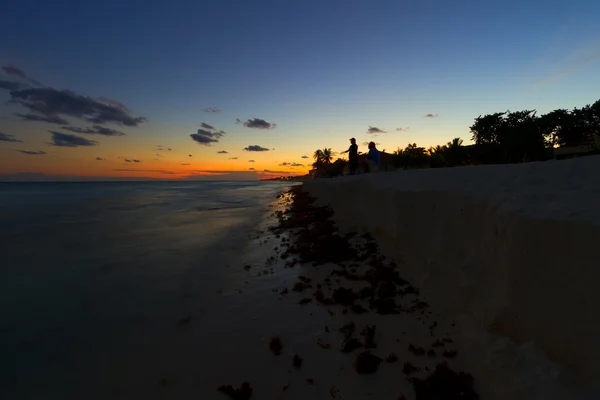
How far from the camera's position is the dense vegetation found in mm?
38938

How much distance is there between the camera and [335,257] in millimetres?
8086

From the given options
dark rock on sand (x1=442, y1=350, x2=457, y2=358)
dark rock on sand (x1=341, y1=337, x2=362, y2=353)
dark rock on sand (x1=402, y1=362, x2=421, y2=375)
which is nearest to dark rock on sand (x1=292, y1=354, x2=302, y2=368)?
dark rock on sand (x1=341, y1=337, x2=362, y2=353)

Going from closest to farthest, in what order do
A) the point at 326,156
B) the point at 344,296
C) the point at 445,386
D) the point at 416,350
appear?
the point at 445,386 < the point at 416,350 < the point at 344,296 < the point at 326,156

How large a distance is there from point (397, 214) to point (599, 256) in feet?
15.3

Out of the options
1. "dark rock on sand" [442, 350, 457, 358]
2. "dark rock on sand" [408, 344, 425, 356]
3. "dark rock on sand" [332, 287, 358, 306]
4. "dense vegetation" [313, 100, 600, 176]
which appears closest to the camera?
"dark rock on sand" [442, 350, 457, 358]

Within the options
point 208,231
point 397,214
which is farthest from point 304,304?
point 208,231

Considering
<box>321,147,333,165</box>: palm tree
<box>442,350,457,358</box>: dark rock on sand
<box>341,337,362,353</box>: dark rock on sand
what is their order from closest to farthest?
<box>442,350,457,358</box>: dark rock on sand
<box>341,337,362,353</box>: dark rock on sand
<box>321,147,333,165</box>: palm tree

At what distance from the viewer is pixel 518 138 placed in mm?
38594

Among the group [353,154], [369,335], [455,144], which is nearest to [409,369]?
[369,335]

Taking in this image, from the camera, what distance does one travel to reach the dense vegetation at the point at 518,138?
38.9 metres

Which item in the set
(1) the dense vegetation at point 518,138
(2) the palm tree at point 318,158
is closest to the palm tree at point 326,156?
(2) the palm tree at point 318,158

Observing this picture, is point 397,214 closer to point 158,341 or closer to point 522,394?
point 522,394

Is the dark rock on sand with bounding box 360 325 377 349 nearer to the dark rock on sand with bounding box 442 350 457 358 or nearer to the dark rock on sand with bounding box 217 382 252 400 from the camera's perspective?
the dark rock on sand with bounding box 442 350 457 358

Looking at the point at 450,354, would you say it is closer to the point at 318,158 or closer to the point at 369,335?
the point at 369,335
